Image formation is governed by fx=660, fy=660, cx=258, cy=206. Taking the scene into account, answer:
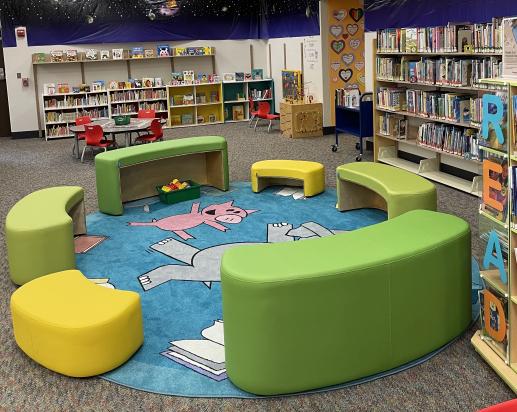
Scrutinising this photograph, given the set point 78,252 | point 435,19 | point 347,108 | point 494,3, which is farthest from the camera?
point 347,108

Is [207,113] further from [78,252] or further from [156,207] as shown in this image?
[78,252]

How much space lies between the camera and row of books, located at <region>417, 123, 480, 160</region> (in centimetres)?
795

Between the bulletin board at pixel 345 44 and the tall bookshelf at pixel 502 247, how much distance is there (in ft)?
29.5

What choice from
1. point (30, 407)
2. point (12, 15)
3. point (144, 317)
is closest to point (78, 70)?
point (12, 15)

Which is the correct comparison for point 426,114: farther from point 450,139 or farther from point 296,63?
point 296,63

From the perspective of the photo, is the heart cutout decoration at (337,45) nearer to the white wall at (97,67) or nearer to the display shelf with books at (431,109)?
the display shelf with books at (431,109)

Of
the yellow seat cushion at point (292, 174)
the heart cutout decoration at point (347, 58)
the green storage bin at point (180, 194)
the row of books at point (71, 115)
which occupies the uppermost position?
the heart cutout decoration at point (347, 58)

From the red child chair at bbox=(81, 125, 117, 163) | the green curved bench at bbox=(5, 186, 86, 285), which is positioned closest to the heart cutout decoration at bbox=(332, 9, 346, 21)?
the red child chair at bbox=(81, 125, 117, 163)

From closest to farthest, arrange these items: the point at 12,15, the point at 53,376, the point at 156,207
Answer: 1. the point at 53,376
2. the point at 156,207
3. the point at 12,15

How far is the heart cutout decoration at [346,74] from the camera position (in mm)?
13155

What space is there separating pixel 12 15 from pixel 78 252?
9.84 meters

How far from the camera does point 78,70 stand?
15.2 meters

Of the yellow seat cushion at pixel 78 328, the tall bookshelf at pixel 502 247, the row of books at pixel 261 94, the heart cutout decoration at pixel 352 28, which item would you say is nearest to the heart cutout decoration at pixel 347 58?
the heart cutout decoration at pixel 352 28

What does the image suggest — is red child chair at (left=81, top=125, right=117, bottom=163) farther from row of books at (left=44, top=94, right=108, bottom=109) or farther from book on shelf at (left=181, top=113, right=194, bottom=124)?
book on shelf at (left=181, top=113, right=194, bottom=124)
